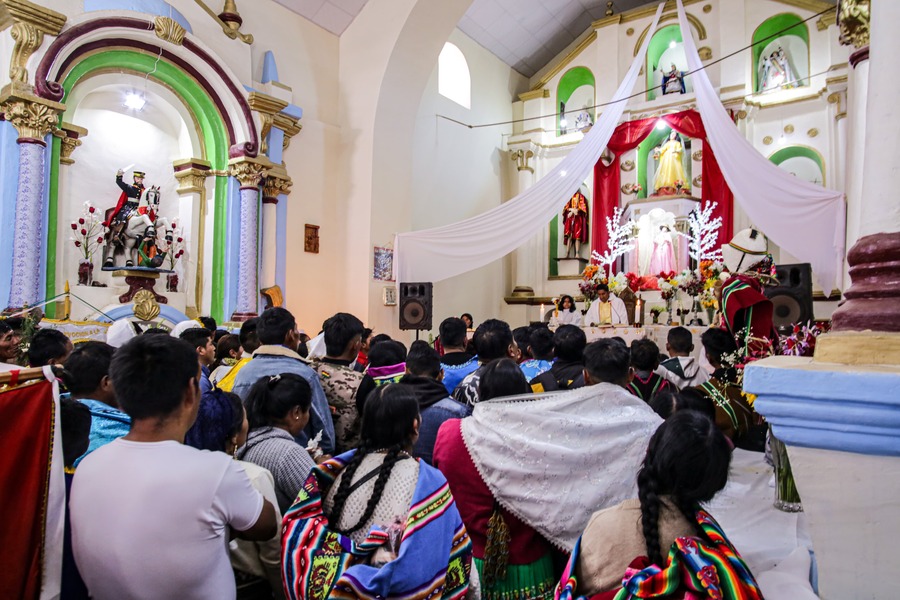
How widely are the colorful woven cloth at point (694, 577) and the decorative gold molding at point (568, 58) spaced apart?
11914 millimetres

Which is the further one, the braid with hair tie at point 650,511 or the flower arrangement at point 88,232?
the flower arrangement at point 88,232

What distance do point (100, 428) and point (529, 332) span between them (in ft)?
8.57

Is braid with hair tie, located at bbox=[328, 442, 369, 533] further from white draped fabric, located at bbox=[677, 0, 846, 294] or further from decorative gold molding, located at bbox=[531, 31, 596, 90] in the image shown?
decorative gold molding, located at bbox=[531, 31, 596, 90]

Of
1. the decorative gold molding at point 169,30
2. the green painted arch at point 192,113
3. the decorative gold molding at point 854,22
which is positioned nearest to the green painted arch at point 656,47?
the decorative gold molding at point 854,22

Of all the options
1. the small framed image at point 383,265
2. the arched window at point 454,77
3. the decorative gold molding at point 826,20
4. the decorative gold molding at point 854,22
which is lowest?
the small framed image at point 383,265

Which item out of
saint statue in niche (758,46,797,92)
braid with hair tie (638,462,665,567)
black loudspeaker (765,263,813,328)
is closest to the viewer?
braid with hair tie (638,462,665,567)

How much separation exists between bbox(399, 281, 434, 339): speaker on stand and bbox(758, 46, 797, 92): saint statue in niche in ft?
23.1

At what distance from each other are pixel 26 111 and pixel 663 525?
19.6 ft

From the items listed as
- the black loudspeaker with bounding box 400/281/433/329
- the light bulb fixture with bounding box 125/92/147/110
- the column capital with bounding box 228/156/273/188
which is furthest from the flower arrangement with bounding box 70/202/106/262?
the black loudspeaker with bounding box 400/281/433/329

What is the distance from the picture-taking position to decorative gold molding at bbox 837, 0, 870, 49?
4570mm

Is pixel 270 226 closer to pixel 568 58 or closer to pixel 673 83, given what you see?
pixel 568 58

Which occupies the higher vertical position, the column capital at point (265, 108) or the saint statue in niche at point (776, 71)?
the saint statue in niche at point (776, 71)

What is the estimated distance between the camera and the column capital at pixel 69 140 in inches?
223

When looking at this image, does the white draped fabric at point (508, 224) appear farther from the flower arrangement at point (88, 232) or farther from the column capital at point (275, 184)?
the flower arrangement at point (88, 232)
